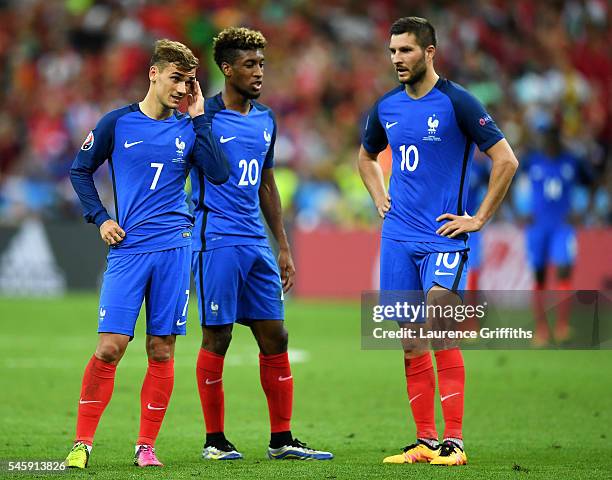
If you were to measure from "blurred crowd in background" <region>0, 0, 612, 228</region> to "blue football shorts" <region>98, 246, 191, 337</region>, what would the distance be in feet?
40.4

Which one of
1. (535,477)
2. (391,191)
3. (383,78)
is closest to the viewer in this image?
(535,477)

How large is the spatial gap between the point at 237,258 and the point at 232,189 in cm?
43

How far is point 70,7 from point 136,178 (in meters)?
19.4

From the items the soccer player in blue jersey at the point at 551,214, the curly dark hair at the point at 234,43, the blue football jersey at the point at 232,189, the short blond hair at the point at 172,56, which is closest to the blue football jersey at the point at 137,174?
the short blond hair at the point at 172,56

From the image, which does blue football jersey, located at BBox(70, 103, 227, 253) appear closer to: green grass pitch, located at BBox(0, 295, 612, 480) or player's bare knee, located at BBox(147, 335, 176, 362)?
player's bare knee, located at BBox(147, 335, 176, 362)

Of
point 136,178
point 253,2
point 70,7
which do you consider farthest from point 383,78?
point 136,178

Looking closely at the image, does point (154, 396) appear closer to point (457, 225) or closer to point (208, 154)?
point (208, 154)

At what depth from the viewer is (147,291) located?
23.7 feet

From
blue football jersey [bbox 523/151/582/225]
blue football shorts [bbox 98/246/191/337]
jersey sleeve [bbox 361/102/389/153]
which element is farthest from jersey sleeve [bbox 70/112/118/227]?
blue football jersey [bbox 523/151/582/225]

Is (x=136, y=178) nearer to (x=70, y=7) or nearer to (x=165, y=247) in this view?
(x=165, y=247)

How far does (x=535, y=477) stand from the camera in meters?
6.65

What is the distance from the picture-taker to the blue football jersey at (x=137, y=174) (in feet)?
23.3

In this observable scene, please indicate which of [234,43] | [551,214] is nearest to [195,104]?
[234,43]

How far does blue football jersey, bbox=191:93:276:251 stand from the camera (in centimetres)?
760
